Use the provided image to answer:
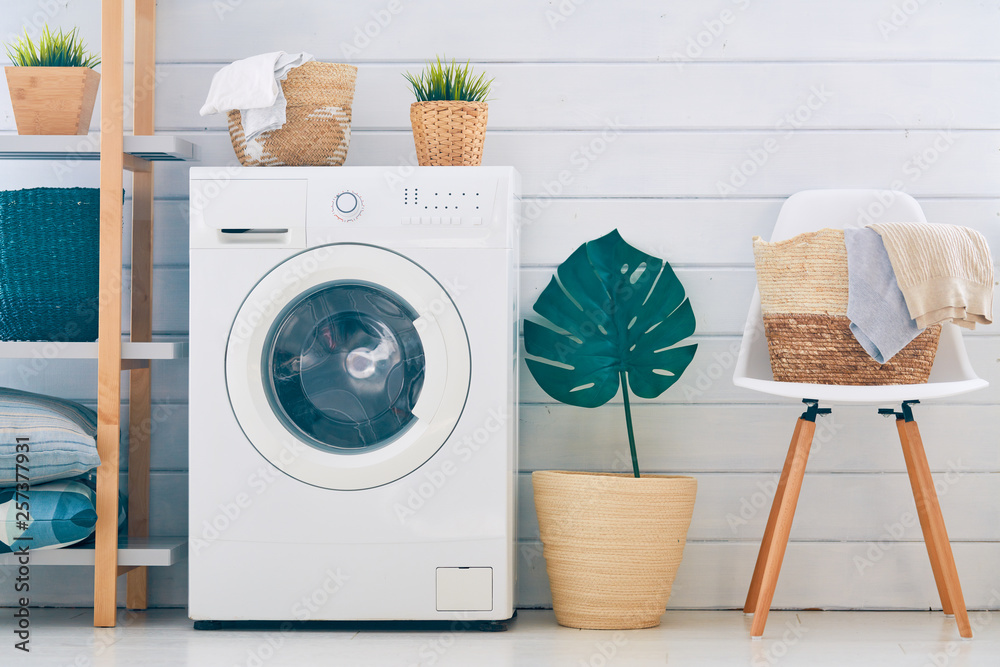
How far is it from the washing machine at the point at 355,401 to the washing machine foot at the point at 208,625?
0.04 meters

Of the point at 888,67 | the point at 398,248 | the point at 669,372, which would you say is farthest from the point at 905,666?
the point at 888,67

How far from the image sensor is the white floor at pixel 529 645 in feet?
4.83

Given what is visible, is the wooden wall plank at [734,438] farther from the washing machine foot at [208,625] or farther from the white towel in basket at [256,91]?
the white towel in basket at [256,91]

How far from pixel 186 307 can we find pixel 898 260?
4.91 feet

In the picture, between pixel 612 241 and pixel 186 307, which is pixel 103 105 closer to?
pixel 186 307

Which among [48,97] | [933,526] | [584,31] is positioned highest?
[584,31]

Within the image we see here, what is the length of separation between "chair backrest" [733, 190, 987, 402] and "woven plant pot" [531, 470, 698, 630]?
28 centimetres

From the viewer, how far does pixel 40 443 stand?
A: 1.57 m

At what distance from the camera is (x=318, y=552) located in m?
1.58

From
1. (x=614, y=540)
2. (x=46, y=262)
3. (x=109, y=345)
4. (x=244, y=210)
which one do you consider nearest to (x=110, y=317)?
(x=109, y=345)

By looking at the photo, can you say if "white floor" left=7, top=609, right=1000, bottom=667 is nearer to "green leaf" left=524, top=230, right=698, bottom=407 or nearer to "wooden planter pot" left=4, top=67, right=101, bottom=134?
"green leaf" left=524, top=230, right=698, bottom=407

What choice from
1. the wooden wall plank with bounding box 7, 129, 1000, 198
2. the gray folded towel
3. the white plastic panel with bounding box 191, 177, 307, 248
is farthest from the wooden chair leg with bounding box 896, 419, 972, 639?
the white plastic panel with bounding box 191, 177, 307, 248

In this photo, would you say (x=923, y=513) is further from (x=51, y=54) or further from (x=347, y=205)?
(x=51, y=54)

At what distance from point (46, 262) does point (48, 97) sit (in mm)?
Answer: 340
